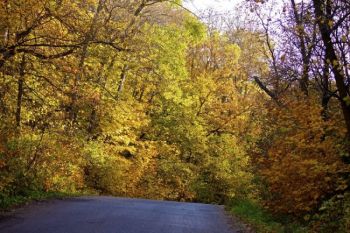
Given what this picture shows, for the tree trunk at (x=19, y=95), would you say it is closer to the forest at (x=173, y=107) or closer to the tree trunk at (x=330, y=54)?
the forest at (x=173, y=107)

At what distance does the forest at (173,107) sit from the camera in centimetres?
1415

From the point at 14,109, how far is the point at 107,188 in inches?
441

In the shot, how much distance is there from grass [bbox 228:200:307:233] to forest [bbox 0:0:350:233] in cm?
35

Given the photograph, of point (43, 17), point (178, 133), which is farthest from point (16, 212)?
point (178, 133)

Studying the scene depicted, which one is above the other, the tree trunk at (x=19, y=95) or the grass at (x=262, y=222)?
the tree trunk at (x=19, y=95)

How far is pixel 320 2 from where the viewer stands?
39.4 ft

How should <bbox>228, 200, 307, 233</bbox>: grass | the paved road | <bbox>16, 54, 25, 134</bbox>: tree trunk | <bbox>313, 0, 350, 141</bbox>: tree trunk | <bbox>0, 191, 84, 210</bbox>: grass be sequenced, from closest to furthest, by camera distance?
1. the paved road
2. <bbox>313, 0, 350, 141</bbox>: tree trunk
3. <bbox>228, 200, 307, 233</bbox>: grass
4. <bbox>0, 191, 84, 210</bbox>: grass
5. <bbox>16, 54, 25, 134</bbox>: tree trunk

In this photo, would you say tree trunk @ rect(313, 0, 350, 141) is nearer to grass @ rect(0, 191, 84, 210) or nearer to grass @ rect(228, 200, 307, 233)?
grass @ rect(228, 200, 307, 233)

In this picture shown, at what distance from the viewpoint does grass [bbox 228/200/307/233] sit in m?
12.9

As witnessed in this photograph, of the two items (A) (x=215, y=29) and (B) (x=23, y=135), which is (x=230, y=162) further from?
(B) (x=23, y=135)

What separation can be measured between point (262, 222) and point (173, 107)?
76.9 ft

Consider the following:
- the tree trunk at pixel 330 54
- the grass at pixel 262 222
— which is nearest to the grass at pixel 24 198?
the grass at pixel 262 222

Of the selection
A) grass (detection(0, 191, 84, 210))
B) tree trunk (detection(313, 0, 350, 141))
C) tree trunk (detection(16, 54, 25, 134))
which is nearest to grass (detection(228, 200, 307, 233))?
tree trunk (detection(313, 0, 350, 141))

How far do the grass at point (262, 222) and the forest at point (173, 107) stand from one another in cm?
35
